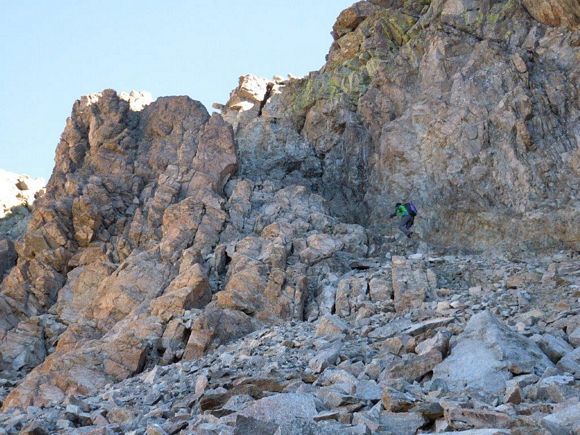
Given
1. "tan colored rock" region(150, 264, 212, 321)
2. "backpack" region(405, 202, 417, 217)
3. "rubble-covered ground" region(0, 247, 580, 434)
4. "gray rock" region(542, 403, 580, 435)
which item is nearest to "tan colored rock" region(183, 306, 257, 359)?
"rubble-covered ground" region(0, 247, 580, 434)

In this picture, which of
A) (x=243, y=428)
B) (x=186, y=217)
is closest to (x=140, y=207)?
(x=186, y=217)

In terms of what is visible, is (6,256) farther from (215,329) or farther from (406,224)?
(406,224)

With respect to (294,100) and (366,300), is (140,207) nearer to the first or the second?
(294,100)

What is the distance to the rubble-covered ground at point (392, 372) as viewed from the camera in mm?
8453

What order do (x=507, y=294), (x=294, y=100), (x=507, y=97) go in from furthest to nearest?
(x=294, y=100) → (x=507, y=97) → (x=507, y=294)

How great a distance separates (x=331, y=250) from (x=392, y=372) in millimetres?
12651

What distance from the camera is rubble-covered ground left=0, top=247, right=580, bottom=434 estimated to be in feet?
27.7

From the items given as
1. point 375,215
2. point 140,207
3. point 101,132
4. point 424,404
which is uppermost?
point 101,132

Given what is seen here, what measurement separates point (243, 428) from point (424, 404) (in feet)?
7.68

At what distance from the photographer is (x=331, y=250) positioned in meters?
23.8

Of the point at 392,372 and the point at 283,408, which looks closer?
the point at 283,408

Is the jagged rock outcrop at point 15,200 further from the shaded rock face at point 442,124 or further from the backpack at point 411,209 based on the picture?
the backpack at point 411,209

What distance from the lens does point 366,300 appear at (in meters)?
20.1

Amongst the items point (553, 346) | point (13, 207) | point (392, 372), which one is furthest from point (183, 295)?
point (13, 207)
